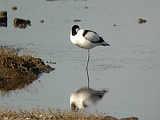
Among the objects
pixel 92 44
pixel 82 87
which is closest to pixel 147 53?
pixel 92 44

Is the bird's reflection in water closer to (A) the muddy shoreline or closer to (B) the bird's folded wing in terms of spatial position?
(A) the muddy shoreline

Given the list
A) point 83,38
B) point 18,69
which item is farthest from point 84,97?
point 83,38

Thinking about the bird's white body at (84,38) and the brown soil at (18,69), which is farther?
the bird's white body at (84,38)

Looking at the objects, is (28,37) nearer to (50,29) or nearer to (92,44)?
(50,29)

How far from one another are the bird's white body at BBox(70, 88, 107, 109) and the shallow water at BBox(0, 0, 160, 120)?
0.50 feet

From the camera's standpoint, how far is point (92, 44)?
14875 mm

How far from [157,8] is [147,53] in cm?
969

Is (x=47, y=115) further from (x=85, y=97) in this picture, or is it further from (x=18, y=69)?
(x=18, y=69)

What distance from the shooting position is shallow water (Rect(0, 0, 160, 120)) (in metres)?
11.1

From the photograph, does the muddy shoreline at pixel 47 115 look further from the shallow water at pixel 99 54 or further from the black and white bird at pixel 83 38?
the black and white bird at pixel 83 38

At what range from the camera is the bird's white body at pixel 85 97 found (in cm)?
1080

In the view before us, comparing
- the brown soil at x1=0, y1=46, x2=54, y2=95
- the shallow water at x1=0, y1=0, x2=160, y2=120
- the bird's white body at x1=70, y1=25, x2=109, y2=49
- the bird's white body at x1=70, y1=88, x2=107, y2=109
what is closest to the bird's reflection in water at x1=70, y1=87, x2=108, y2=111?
the bird's white body at x1=70, y1=88, x2=107, y2=109

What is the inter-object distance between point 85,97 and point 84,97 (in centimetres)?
2

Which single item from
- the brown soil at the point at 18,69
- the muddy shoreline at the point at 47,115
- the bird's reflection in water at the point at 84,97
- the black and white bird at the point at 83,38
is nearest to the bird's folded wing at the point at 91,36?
the black and white bird at the point at 83,38
